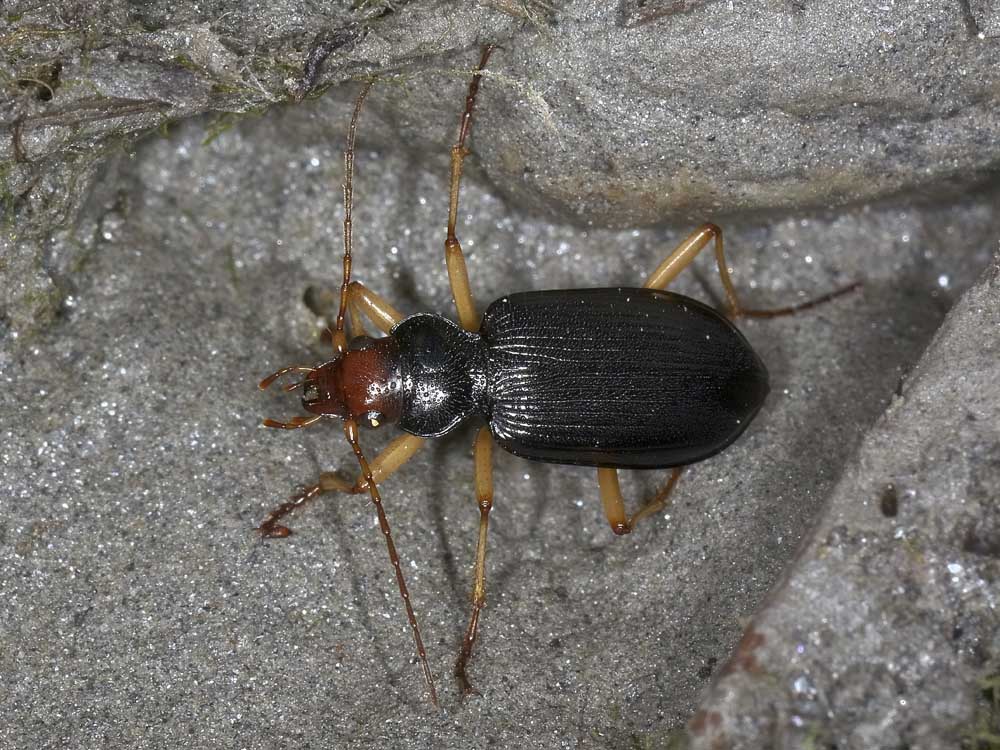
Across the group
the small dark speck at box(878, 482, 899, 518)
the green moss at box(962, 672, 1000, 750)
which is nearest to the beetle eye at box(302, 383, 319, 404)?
the small dark speck at box(878, 482, 899, 518)

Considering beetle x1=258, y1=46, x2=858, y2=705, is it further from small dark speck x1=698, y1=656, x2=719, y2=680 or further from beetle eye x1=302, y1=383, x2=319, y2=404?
small dark speck x1=698, y1=656, x2=719, y2=680

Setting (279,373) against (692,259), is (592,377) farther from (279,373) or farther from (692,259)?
(279,373)

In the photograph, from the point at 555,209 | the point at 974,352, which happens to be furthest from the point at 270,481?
the point at 974,352

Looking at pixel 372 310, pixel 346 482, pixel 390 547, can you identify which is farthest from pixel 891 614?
pixel 372 310

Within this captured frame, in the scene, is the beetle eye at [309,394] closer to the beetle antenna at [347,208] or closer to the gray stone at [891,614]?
the beetle antenna at [347,208]

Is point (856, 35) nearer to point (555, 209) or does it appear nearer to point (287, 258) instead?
point (555, 209)

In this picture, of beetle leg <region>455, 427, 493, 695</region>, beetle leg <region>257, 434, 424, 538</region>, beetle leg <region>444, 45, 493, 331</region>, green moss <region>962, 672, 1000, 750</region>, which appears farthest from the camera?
beetle leg <region>444, 45, 493, 331</region>
